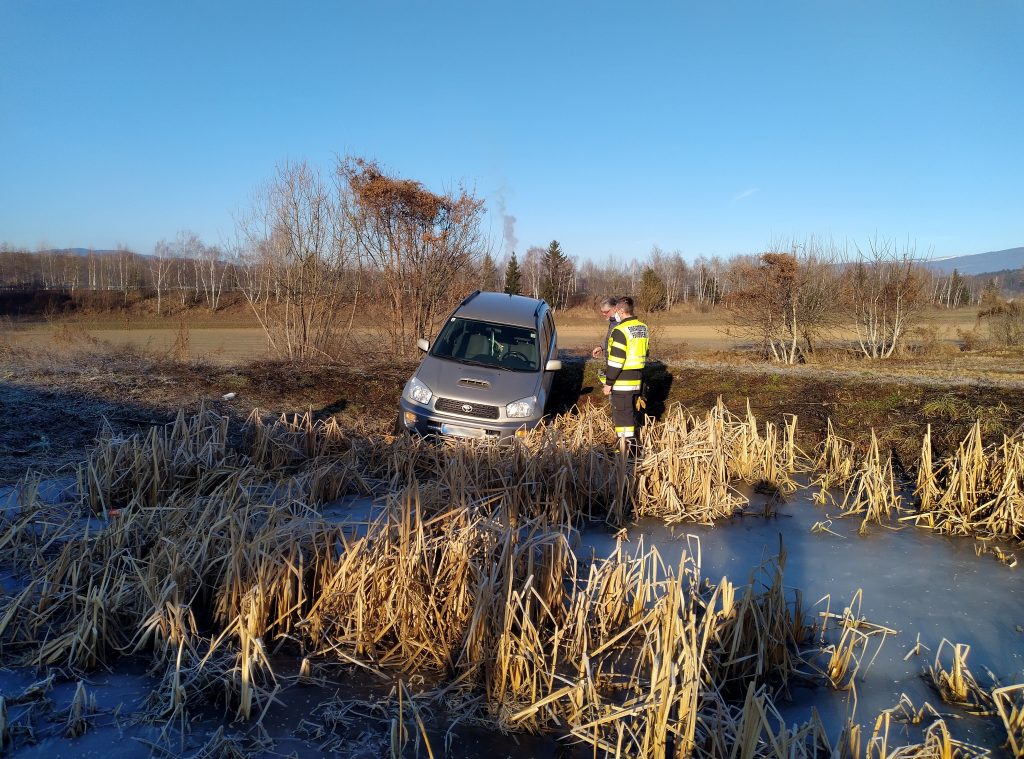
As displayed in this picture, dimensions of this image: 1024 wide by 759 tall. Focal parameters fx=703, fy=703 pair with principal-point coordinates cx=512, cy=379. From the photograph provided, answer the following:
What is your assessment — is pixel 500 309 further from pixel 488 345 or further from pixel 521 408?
pixel 521 408

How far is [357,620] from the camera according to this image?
4.12m

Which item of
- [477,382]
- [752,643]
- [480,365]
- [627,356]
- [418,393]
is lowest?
[752,643]

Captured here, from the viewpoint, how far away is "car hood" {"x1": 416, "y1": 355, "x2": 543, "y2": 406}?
815 centimetres

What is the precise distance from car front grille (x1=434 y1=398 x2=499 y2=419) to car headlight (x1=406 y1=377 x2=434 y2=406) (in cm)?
19

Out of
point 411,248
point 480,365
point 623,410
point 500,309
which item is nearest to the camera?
point 623,410

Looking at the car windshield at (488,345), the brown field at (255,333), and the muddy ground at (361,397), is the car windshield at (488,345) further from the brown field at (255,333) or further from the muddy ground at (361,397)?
the brown field at (255,333)

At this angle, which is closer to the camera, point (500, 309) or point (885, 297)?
point (500, 309)

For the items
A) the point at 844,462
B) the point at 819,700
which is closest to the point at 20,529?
the point at 819,700

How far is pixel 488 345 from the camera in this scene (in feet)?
30.7

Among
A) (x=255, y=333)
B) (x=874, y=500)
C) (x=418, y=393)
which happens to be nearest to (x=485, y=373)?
(x=418, y=393)

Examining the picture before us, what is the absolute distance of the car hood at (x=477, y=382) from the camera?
26.7ft

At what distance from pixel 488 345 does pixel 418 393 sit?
4.76 ft

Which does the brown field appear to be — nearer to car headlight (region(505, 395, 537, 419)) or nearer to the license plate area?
the license plate area

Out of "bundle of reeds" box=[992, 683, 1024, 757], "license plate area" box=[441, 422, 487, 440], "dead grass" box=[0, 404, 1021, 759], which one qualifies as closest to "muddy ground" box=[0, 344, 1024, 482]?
"license plate area" box=[441, 422, 487, 440]
